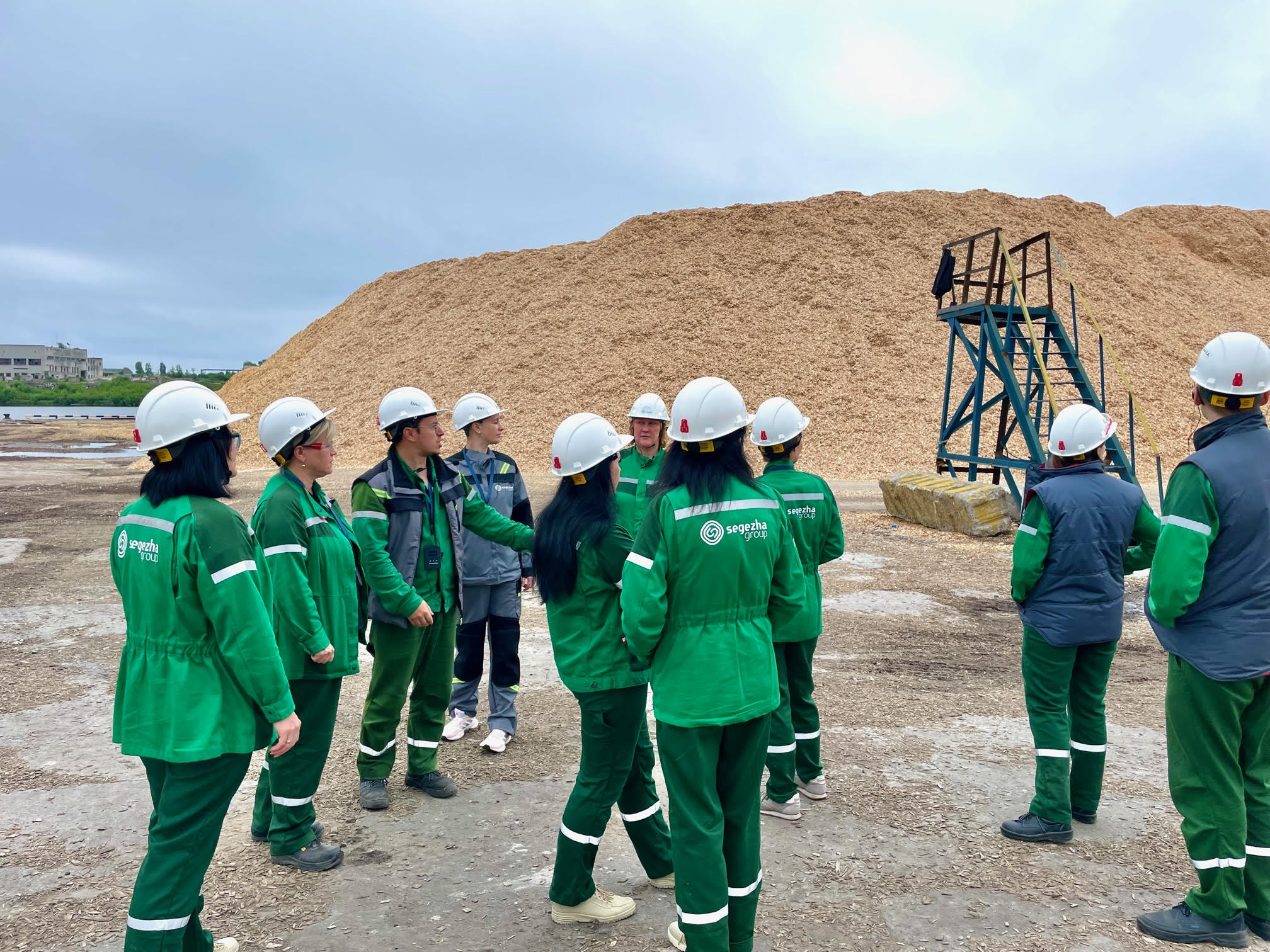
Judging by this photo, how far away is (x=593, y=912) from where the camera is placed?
3.43 m

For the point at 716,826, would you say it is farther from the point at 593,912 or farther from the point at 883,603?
the point at 883,603

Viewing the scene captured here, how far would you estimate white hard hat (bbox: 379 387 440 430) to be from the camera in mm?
4320

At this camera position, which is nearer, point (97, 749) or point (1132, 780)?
point (1132, 780)

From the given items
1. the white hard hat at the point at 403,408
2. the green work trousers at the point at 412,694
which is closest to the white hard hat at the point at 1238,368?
the white hard hat at the point at 403,408

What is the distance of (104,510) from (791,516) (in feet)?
55.4

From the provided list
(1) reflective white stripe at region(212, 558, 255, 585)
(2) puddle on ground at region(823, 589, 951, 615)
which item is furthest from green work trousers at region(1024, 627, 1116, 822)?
(2) puddle on ground at region(823, 589, 951, 615)

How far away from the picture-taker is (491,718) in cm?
537

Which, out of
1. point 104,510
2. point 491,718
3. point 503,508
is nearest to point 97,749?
point 491,718

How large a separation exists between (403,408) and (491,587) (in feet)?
4.85

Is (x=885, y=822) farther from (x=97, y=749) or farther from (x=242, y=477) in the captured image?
(x=242, y=477)

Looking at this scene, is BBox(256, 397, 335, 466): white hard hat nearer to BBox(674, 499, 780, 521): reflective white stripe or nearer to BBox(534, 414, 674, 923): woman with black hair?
BBox(534, 414, 674, 923): woman with black hair

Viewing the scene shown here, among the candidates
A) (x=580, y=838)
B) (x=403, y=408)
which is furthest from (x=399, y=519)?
(x=580, y=838)

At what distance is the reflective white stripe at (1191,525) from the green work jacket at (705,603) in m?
1.63

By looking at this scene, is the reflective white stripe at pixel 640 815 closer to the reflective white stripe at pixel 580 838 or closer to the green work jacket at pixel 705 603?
the reflective white stripe at pixel 580 838
